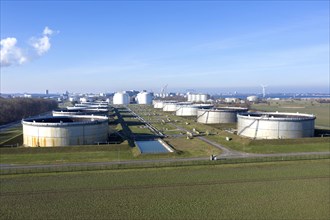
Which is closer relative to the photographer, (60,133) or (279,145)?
(60,133)

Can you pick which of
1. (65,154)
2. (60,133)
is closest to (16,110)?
(60,133)

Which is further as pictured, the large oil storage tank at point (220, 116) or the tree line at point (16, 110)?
the tree line at point (16, 110)

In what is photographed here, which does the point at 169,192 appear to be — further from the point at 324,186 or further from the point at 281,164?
the point at 281,164

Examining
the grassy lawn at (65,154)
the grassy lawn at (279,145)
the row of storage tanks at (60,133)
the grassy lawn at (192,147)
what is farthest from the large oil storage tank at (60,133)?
the grassy lawn at (279,145)

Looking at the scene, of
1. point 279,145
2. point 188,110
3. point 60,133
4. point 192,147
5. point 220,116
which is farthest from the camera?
point 188,110

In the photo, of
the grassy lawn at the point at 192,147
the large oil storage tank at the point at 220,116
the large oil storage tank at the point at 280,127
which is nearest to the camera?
the grassy lawn at the point at 192,147

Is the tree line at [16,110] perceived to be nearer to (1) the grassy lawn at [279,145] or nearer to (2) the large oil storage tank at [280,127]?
(2) the large oil storage tank at [280,127]

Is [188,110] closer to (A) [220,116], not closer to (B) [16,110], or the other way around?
(A) [220,116]

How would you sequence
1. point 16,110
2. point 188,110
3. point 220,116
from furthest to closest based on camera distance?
1. point 188,110
2. point 16,110
3. point 220,116

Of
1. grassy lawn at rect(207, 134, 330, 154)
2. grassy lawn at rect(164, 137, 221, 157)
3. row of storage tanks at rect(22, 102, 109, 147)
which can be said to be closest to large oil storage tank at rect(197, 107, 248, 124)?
grassy lawn at rect(164, 137, 221, 157)

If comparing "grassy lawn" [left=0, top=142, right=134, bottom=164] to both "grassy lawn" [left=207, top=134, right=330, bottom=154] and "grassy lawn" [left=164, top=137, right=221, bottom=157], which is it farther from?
"grassy lawn" [left=207, top=134, right=330, bottom=154]
